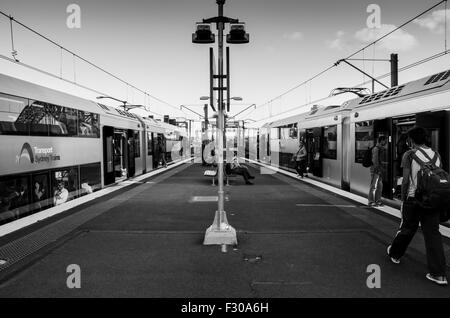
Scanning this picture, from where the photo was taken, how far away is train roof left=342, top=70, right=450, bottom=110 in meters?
7.77

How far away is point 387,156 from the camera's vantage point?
32.3 feet

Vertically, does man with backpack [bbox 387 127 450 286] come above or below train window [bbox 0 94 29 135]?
below

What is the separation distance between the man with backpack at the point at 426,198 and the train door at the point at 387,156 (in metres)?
5.09

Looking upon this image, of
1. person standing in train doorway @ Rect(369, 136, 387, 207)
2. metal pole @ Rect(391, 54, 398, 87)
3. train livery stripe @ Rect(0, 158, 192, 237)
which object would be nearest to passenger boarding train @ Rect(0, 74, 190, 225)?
train livery stripe @ Rect(0, 158, 192, 237)

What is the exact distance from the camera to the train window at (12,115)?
714 centimetres

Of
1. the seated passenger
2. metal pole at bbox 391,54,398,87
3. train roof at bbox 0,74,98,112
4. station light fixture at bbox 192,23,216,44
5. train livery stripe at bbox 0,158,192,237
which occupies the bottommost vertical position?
train livery stripe at bbox 0,158,192,237

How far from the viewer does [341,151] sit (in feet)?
43.6

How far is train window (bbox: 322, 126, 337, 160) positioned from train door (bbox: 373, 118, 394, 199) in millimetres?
3798

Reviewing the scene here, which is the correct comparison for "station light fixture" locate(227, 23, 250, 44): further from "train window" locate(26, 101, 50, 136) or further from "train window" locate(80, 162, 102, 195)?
"train window" locate(80, 162, 102, 195)
